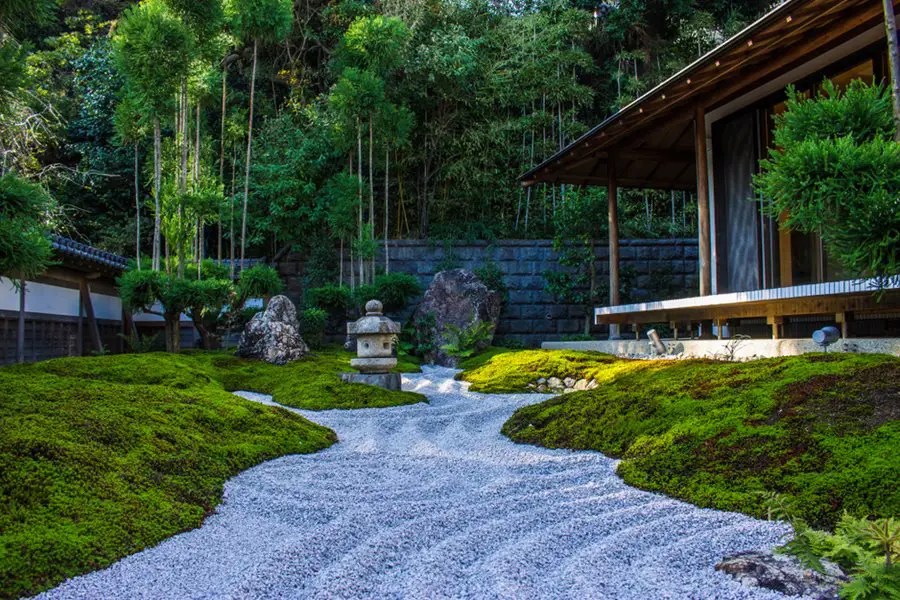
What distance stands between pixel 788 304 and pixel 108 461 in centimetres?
497

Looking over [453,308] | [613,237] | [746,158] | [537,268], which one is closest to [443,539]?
[746,158]

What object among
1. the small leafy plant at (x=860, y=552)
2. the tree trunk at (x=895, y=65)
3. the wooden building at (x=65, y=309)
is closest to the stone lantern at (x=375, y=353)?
the wooden building at (x=65, y=309)

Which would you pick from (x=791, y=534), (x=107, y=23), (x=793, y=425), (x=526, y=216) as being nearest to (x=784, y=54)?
(x=793, y=425)

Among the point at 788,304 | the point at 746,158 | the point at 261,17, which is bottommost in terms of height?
the point at 788,304

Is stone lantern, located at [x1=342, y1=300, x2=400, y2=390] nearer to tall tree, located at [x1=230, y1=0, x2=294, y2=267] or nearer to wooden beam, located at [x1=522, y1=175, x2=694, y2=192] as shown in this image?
wooden beam, located at [x1=522, y1=175, x2=694, y2=192]

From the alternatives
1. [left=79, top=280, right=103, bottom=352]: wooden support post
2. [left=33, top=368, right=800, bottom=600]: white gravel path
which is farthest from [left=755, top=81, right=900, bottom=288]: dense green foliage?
[left=79, top=280, right=103, bottom=352]: wooden support post

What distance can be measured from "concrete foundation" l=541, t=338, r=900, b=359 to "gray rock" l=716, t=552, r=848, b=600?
2750 mm

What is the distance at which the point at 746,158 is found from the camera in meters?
7.41

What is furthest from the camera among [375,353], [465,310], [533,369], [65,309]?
[465,310]

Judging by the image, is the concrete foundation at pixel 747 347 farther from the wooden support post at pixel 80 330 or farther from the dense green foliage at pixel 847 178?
the wooden support post at pixel 80 330

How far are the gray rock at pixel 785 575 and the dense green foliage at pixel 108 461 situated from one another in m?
2.01

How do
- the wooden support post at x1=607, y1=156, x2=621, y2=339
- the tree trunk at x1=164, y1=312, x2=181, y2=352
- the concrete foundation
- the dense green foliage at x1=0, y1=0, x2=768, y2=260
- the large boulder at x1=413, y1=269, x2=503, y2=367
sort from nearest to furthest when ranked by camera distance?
the concrete foundation, the wooden support post at x1=607, y1=156, x2=621, y2=339, the tree trunk at x1=164, y1=312, x2=181, y2=352, the large boulder at x1=413, y1=269, x2=503, y2=367, the dense green foliage at x1=0, y1=0, x2=768, y2=260

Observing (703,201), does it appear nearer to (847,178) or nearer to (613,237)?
(613,237)

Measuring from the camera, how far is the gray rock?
193cm
